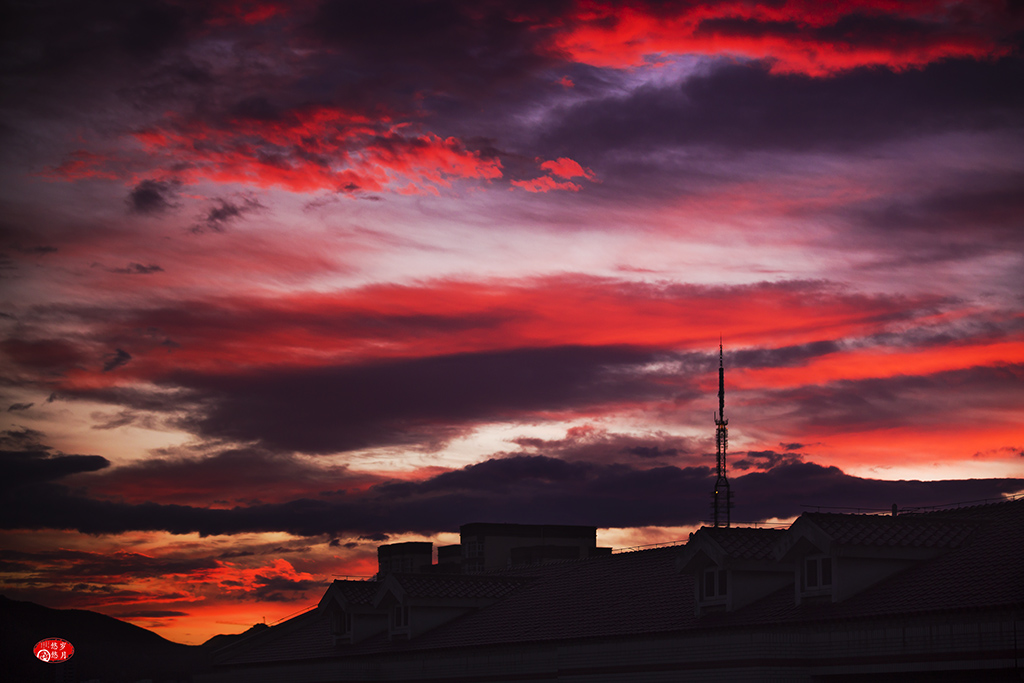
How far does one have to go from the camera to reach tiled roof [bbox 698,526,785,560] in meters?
37.4

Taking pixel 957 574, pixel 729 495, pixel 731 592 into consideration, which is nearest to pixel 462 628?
pixel 731 592

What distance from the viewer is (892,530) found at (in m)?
34.9

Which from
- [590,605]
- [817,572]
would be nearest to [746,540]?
[817,572]

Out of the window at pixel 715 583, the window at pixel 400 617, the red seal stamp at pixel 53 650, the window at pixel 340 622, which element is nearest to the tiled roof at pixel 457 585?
the window at pixel 400 617

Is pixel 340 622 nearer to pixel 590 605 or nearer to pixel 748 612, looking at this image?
pixel 590 605

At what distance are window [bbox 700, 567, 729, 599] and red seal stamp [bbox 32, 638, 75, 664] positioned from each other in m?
65.8

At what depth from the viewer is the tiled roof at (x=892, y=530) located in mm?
33997

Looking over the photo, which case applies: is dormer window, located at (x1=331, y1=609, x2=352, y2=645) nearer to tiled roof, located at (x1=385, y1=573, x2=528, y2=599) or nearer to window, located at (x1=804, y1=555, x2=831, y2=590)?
tiled roof, located at (x1=385, y1=573, x2=528, y2=599)

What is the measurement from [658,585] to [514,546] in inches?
2627

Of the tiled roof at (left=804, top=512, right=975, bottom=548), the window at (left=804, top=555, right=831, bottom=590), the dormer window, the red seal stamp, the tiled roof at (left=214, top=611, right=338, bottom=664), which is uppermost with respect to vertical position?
the tiled roof at (left=804, top=512, right=975, bottom=548)

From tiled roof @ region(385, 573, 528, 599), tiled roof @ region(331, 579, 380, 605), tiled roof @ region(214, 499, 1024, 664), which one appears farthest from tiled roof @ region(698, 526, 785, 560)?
tiled roof @ region(331, 579, 380, 605)

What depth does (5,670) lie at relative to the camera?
190 meters

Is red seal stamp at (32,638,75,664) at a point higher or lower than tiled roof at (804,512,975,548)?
lower

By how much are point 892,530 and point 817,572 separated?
275 centimetres
